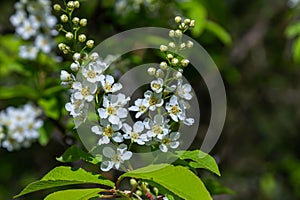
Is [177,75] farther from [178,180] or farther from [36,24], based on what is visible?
[36,24]

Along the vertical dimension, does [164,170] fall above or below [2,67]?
below

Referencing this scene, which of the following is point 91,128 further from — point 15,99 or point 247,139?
point 247,139

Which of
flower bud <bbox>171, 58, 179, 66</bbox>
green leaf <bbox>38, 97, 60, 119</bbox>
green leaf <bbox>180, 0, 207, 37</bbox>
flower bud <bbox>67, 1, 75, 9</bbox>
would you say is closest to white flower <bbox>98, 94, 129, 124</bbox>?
flower bud <bbox>171, 58, 179, 66</bbox>

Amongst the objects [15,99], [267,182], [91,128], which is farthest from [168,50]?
[267,182]

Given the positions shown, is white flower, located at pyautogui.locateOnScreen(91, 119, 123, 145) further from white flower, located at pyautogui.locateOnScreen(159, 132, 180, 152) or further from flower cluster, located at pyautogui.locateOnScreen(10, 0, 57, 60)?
flower cluster, located at pyautogui.locateOnScreen(10, 0, 57, 60)

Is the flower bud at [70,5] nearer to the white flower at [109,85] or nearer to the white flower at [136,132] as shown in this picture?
the white flower at [109,85]

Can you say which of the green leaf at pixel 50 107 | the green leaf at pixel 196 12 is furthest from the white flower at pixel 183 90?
the green leaf at pixel 196 12

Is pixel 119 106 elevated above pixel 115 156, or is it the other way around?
pixel 119 106

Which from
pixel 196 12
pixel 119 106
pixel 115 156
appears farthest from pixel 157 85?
pixel 196 12
